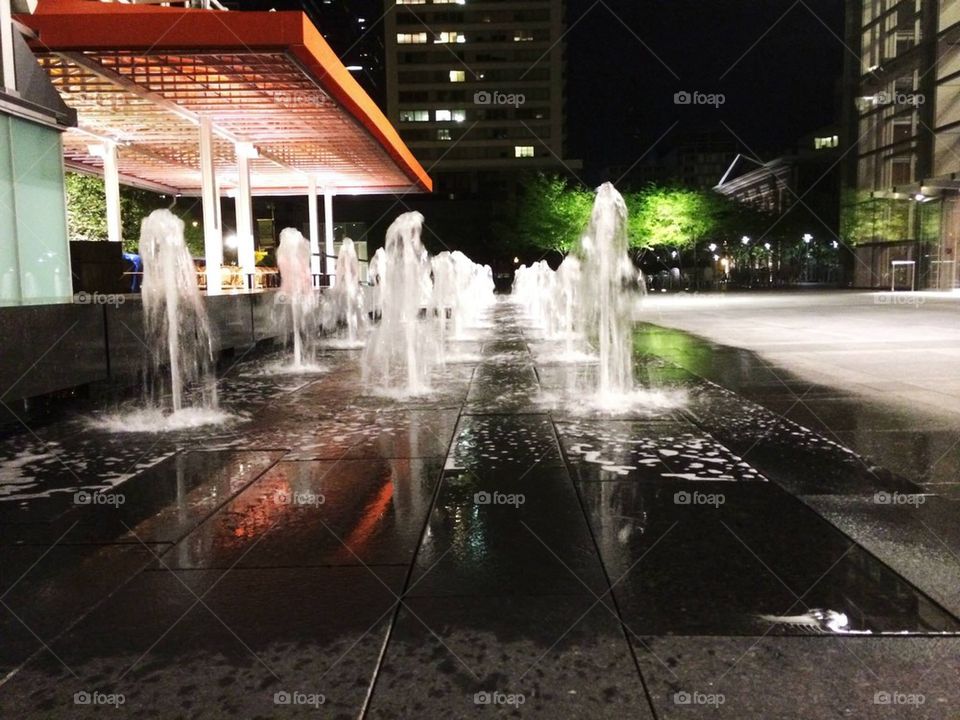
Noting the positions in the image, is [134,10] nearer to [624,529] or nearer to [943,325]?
[624,529]

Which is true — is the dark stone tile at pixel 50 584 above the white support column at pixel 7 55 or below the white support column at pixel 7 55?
below

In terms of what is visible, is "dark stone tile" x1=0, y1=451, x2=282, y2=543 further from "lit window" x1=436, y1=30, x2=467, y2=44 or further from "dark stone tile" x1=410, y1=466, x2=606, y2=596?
"lit window" x1=436, y1=30, x2=467, y2=44

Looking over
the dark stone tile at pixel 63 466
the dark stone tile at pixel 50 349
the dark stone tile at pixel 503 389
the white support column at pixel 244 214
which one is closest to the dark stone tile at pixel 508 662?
the dark stone tile at pixel 63 466

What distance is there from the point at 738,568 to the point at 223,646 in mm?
2218

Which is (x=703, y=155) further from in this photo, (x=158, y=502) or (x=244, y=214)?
(x=158, y=502)

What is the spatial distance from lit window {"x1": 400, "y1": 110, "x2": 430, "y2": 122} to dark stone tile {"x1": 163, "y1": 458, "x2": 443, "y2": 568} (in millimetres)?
94640

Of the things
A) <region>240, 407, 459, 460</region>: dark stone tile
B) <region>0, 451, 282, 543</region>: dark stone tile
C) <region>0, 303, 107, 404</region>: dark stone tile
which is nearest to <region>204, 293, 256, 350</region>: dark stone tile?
<region>0, 303, 107, 404</region>: dark stone tile

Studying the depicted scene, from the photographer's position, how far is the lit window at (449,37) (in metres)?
93.3

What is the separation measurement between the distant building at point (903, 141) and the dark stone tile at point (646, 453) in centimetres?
2733

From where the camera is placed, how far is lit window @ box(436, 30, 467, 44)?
93312mm

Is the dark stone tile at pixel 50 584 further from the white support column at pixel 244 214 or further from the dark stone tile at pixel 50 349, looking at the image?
the white support column at pixel 244 214

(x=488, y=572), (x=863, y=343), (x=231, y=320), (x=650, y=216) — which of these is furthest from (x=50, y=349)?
(x=650, y=216)

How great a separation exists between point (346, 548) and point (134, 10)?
12.1 meters

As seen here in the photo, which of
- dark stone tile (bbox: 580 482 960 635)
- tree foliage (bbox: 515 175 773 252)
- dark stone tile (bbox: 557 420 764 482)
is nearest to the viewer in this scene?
dark stone tile (bbox: 580 482 960 635)
